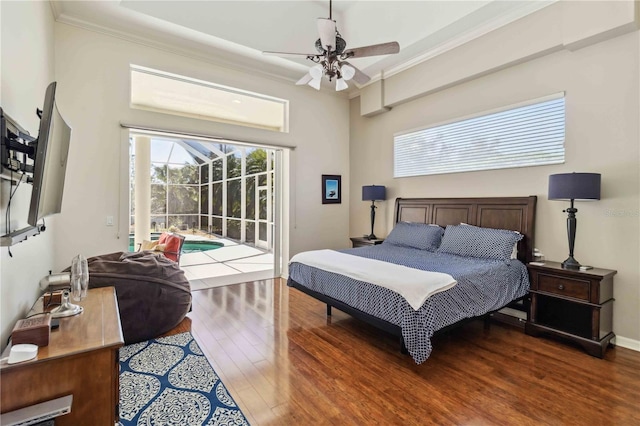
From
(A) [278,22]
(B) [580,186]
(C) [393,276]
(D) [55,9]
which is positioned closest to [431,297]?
(C) [393,276]

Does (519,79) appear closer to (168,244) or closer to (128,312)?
(128,312)

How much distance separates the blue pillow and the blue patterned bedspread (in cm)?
26

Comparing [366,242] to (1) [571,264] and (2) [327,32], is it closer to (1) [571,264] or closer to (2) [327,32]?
(1) [571,264]

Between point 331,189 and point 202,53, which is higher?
point 202,53

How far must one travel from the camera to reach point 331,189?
599 cm

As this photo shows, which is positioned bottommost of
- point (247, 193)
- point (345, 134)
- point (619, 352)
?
point (619, 352)

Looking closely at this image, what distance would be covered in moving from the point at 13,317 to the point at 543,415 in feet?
11.0

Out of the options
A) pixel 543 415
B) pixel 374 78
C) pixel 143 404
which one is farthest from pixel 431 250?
pixel 143 404

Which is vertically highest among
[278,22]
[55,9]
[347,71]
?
[278,22]

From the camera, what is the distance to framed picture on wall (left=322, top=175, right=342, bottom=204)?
A: 5.90 m

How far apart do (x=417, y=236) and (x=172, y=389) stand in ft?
10.8

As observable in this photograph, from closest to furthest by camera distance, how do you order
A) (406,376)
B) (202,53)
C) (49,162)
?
(49,162)
(406,376)
(202,53)

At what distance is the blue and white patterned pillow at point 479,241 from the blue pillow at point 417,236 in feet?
0.47

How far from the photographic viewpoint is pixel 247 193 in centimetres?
899
